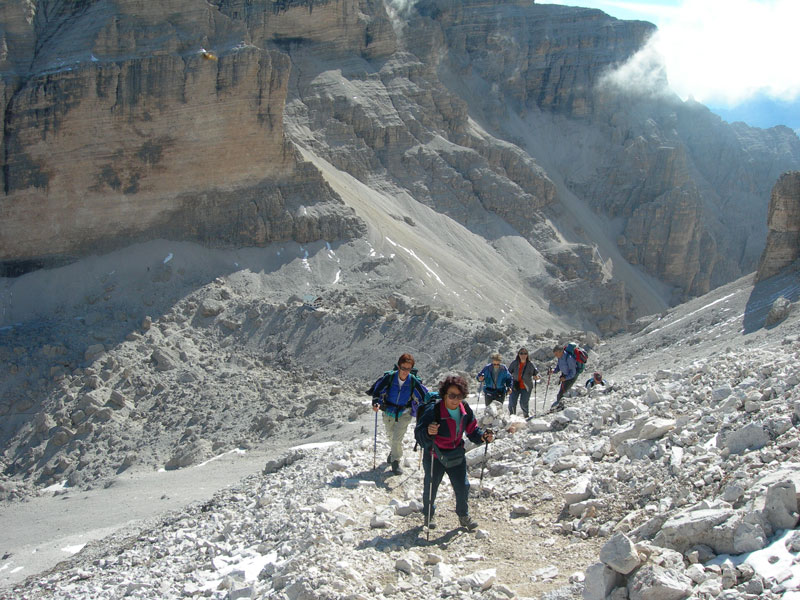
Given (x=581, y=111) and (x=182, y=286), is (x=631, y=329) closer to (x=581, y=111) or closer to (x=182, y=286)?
(x=182, y=286)

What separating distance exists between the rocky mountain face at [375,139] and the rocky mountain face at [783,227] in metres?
14.5

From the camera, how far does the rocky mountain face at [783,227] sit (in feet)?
74.3

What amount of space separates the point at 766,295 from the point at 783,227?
8.56ft

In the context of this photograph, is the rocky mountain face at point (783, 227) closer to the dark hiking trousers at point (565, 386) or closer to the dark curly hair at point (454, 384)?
the dark hiking trousers at point (565, 386)

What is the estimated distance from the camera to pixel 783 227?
23.0m

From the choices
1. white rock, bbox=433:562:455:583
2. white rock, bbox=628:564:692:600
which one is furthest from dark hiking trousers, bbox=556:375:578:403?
white rock, bbox=628:564:692:600

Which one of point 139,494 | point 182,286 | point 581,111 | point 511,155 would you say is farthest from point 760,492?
point 581,111

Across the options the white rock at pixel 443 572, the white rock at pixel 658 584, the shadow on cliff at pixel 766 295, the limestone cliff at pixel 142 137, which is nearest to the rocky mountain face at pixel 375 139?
the limestone cliff at pixel 142 137

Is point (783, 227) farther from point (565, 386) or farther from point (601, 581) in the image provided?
point (601, 581)

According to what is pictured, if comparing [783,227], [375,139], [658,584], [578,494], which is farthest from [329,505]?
[375,139]

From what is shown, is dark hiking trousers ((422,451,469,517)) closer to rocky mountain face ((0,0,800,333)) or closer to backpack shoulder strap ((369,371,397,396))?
backpack shoulder strap ((369,371,397,396))

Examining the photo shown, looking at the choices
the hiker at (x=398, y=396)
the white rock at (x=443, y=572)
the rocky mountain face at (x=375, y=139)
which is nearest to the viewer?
the white rock at (x=443, y=572)

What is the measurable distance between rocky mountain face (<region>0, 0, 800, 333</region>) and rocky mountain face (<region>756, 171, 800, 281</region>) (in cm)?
1445

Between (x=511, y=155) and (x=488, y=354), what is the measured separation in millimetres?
25979
